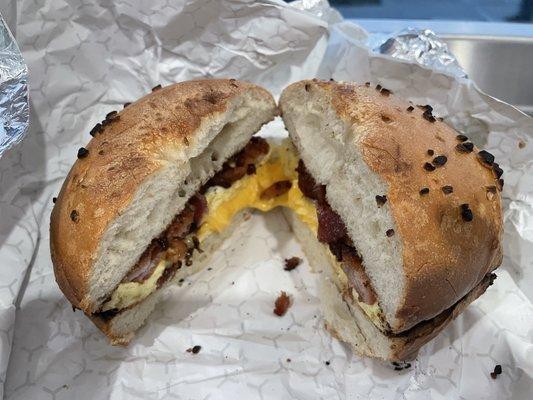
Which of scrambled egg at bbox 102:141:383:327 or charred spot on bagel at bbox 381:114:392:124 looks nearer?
charred spot on bagel at bbox 381:114:392:124

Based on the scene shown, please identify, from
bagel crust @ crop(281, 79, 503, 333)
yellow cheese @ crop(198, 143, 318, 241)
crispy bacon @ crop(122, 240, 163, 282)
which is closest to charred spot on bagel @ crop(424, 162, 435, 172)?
bagel crust @ crop(281, 79, 503, 333)

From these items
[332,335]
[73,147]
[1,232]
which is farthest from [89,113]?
[332,335]

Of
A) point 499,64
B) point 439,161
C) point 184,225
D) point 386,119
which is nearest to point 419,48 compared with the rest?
point 499,64

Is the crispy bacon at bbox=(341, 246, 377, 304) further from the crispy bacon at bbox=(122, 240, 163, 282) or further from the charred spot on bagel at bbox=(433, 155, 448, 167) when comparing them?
the crispy bacon at bbox=(122, 240, 163, 282)

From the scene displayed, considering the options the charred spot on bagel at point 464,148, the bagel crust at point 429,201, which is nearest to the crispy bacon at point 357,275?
the bagel crust at point 429,201

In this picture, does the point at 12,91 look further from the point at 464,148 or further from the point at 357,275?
the point at 464,148

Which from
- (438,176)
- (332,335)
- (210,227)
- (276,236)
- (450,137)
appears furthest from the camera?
(276,236)

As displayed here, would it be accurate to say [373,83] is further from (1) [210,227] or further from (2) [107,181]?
(2) [107,181]

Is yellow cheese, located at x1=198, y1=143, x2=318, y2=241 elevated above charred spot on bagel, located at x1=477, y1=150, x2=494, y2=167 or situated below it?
below
